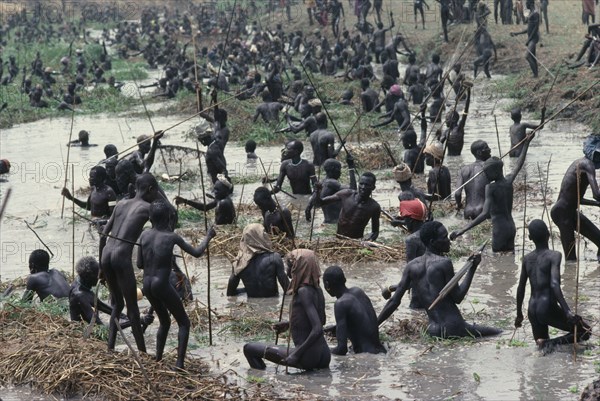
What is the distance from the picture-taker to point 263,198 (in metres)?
11.7

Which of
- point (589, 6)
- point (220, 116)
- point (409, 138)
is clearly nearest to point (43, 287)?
point (409, 138)

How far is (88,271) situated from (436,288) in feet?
9.22

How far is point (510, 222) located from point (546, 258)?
3.22m

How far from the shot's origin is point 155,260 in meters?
8.43

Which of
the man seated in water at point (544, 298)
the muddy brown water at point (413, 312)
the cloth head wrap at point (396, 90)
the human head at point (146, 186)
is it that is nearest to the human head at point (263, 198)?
the muddy brown water at point (413, 312)

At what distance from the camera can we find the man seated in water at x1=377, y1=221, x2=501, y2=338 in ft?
29.4

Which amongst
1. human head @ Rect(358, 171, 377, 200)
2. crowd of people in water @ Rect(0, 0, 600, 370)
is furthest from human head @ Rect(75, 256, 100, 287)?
human head @ Rect(358, 171, 377, 200)

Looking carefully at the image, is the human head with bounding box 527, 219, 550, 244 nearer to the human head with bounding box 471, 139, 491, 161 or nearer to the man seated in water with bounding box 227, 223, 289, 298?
the man seated in water with bounding box 227, 223, 289, 298

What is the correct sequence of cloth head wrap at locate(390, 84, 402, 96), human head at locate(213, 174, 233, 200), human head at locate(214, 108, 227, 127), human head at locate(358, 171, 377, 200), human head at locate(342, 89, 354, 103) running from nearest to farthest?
human head at locate(358, 171, 377, 200) → human head at locate(213, 174, 233, 200) → human head at locate(214, 108, 227, 127) → cloth head wrap at locate(390, 84, 402, 96) → human head at locate(342, 89, 354, 103)

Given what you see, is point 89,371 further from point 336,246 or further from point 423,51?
point 423,51

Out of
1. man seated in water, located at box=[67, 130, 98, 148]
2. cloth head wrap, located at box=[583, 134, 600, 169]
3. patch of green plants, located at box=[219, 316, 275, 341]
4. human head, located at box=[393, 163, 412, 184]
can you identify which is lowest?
man seated in water, located at box=[67, 130, 98, 148]

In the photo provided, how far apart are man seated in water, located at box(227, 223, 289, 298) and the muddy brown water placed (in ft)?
0.42

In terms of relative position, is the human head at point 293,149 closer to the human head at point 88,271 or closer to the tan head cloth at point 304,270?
the human head at point 88,271

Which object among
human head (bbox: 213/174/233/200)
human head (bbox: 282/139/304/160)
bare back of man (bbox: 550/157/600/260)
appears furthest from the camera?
human head (bbox: 282/139/304/160)
